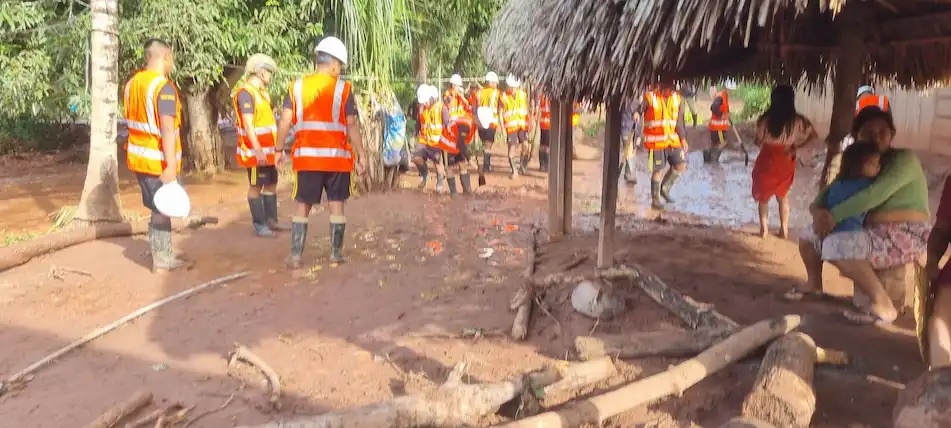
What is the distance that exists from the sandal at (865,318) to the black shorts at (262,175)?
16.9 feet

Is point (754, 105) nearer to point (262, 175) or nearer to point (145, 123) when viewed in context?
point (262, 175)

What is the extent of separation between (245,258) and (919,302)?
5090 millimetres

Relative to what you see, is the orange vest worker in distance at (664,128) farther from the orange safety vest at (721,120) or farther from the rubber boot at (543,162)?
the orange safety vest at (721,120)

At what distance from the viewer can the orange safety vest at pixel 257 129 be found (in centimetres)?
626

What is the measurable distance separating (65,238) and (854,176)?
6.47m

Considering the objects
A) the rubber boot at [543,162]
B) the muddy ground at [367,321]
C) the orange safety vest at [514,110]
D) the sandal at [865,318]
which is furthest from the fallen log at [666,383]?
the rubber boot at [543,162]

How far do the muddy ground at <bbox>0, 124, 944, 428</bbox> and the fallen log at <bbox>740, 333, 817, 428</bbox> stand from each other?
0.24 metres

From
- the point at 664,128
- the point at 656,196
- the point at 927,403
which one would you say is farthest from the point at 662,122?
the point at 927,403

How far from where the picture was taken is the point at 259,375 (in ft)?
11.8

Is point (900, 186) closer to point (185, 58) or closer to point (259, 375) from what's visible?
point (259, 375)


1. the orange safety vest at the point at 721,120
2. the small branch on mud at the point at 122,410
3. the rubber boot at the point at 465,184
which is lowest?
the small branch on mud at the point at 122,410

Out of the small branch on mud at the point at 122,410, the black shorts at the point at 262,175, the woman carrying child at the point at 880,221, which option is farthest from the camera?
the black shorts at the point at 262,175

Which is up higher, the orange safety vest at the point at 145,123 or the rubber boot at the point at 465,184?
the orange safety vest at the point at 145,123

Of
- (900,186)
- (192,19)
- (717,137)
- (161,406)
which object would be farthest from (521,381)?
(717,137)
